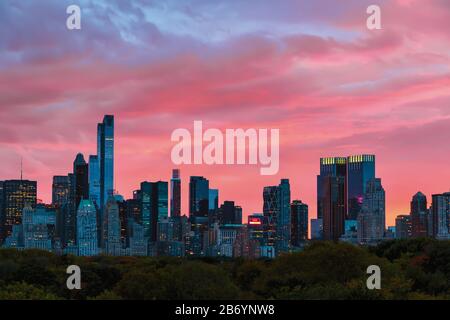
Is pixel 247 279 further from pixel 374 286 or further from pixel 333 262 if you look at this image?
pixel 374 286

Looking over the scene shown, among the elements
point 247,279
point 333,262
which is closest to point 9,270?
point 247,279
